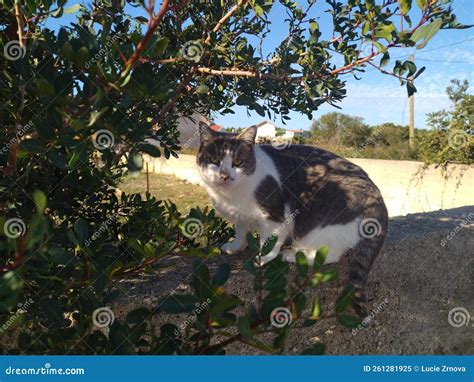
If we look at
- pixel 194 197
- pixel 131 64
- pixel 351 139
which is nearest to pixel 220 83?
pixel 131 64

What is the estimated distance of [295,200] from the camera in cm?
264

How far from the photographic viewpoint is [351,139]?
11789mm

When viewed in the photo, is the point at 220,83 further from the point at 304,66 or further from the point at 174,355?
the point at 174,355

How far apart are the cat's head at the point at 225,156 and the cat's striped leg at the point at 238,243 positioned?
0.99 ft

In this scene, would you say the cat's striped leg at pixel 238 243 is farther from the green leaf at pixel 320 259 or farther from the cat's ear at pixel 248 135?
the green leaf at pixel 320 259

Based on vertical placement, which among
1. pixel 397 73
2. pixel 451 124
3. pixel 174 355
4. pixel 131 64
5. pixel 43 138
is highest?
pixel 451 124

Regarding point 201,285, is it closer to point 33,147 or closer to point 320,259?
point 320,259

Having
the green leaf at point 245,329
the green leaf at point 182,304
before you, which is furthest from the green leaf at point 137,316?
the green leaf at point 245,329

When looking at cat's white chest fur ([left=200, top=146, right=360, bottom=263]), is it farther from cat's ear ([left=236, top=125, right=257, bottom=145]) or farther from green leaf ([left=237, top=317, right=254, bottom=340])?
green leaf ([left=237, top=317, right=254, bottom=340])

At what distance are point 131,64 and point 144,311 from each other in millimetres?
794

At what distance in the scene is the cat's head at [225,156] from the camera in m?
2.61

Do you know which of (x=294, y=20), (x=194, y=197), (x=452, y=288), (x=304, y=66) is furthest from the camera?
(x=194, y=197)

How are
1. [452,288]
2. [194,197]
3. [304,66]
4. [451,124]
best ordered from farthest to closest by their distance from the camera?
1. [194,197]
2. [451,124]
3. [452,288]
4. [304,66]

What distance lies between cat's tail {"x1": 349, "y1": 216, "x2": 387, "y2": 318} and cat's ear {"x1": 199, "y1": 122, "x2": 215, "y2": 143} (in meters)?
1.15
